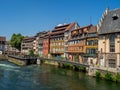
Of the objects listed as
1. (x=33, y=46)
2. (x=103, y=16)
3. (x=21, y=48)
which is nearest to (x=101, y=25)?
(x=103, y=16)

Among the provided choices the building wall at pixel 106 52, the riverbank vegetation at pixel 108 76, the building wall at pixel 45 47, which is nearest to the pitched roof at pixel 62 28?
the building wall at pixel 45 47

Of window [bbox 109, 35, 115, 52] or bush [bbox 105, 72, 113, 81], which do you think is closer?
bush [bbox 105, 72, 113, 81]

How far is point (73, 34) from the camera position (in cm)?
8806

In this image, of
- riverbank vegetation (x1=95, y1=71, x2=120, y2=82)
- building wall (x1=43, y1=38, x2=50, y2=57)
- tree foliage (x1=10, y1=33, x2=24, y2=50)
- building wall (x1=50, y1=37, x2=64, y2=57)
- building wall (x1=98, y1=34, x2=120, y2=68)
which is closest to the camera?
riverbank vegetation (x1=95, y1=71, x2=120, y2=82)

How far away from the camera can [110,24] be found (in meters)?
59.4

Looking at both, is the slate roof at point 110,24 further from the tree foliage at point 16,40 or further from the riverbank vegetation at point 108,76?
the tree foliage at point 16,40

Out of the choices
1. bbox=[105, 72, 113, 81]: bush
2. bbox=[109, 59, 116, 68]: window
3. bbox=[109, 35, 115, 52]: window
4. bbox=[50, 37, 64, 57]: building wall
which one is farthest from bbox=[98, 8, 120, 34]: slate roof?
bbox=[50, 37, 64, 57]: building wall

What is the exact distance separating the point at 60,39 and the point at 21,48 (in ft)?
203

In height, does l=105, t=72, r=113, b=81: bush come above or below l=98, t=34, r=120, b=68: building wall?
below

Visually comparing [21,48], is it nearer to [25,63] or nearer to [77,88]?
[25,63]

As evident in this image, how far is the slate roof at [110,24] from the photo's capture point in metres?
56.4

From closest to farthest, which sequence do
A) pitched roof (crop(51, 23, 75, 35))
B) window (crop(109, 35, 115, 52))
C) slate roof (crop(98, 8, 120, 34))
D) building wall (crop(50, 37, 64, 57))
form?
window (crop(109, 35, 115, 52)), slate roof (crop(98, 8, 120, 34)), pitched roof (crop(51, 23, 75, 35)), building wall (crop(50, 37, 64, 57))

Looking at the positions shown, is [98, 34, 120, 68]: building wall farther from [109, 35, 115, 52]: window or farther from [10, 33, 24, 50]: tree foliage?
[10, 33, 24, 50]: tree foliage

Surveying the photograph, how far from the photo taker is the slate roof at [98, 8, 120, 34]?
185 feet
